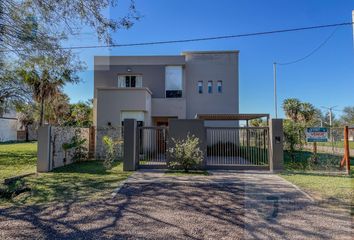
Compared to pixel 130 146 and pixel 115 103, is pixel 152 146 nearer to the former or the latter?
pixel 130 146

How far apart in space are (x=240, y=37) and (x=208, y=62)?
731cm

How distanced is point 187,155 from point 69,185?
4.70m

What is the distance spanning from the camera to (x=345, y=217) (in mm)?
5398

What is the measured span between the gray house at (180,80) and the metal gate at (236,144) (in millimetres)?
7216

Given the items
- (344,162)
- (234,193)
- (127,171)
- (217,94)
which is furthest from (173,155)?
(217,94)

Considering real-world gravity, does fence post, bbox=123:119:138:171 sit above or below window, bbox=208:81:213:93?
below

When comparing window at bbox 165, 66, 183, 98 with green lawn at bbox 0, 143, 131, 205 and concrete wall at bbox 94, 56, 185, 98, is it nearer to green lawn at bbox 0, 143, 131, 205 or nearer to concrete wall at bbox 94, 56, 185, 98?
concrete wall at bbox 94, 56, 185, 98

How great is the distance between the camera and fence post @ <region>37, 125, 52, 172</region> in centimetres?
1106

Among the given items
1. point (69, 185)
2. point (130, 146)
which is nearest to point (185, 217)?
point (69, 185)

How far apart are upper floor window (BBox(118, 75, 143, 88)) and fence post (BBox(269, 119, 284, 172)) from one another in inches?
468

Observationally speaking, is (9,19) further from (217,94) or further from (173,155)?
(217,94)

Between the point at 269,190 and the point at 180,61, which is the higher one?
the point at 180,61

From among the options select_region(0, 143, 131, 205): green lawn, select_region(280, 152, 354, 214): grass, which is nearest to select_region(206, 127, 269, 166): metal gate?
select_region(280, 152, 354, 214): grass

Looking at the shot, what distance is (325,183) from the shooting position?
8.60 meters
